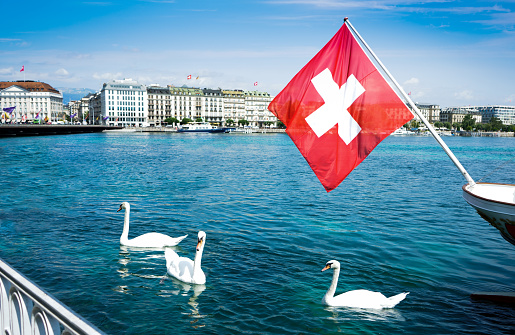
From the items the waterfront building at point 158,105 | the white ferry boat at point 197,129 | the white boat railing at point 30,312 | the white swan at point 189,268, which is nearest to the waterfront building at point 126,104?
the waterfront building at point 158,105

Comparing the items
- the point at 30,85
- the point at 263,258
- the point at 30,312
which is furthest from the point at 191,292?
the point at 30,85

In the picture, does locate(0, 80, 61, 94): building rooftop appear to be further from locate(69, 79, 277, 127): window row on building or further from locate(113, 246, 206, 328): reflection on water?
locate(113, 246, 206, 328): reflection on water

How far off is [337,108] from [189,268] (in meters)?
4.80

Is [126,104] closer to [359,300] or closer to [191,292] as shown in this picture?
[191,292]

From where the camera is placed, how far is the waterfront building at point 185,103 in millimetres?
186625

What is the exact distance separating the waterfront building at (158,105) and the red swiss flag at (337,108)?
179 meters

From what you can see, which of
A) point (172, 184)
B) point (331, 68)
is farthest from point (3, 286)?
point (172, 184)

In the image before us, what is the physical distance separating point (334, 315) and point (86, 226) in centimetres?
954

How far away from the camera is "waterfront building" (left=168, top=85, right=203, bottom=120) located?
7347 inches

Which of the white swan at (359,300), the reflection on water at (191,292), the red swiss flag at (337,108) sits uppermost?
the red swiss flag at (337,108)

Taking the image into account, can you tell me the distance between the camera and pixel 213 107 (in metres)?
196

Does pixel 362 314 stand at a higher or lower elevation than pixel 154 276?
lower

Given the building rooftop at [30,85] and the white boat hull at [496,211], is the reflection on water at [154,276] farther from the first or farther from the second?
the building rooftop at [30,85]

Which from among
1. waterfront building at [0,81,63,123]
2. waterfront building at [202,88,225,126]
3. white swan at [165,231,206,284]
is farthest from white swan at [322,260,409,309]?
waterfront building at [0,81,63,123]
